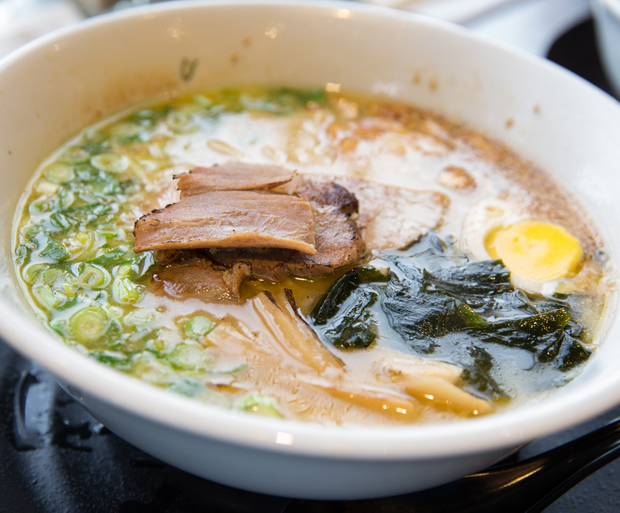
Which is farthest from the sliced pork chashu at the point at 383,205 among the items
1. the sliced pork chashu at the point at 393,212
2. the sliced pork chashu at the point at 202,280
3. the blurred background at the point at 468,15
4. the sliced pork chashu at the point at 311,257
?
the blurred background at the point at 468,15

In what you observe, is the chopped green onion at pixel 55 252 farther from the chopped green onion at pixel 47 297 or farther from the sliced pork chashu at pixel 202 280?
the sliced pork chashu at pixel 202 280

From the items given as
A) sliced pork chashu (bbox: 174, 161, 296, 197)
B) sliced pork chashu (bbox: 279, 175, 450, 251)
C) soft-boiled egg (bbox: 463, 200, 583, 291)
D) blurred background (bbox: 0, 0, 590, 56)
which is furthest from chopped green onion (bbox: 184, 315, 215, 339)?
blurred background (bbox: 0, 0, 590, 56)

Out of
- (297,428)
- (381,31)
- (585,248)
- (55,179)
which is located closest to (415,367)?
(297,428)

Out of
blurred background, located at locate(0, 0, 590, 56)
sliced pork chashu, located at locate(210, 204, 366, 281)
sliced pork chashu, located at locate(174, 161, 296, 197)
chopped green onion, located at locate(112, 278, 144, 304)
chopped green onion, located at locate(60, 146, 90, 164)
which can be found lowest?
chopped green onion, located at locate(112, 278, 144, 304)

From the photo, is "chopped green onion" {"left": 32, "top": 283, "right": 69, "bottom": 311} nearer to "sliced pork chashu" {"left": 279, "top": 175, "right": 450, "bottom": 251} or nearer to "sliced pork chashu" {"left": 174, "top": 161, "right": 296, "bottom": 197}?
"sliced pork chashu" {"left": 174, "top": 161, "right": 296, "bottom": 197}

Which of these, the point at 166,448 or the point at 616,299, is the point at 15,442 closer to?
the point at 166,448

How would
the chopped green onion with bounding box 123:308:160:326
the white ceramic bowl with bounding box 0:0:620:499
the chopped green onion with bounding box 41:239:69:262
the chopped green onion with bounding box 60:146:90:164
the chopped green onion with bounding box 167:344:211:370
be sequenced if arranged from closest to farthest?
the white ceramic bowl with bounding box 0:0:620:499, the chopped green onion with bounding box 167:344:211:370, the chopped green onion with bounding box 123:308:160:326, the chopped green onion with bounding box 41:239:69:262, the chopped green onion with bounding box 60:146:90:164
